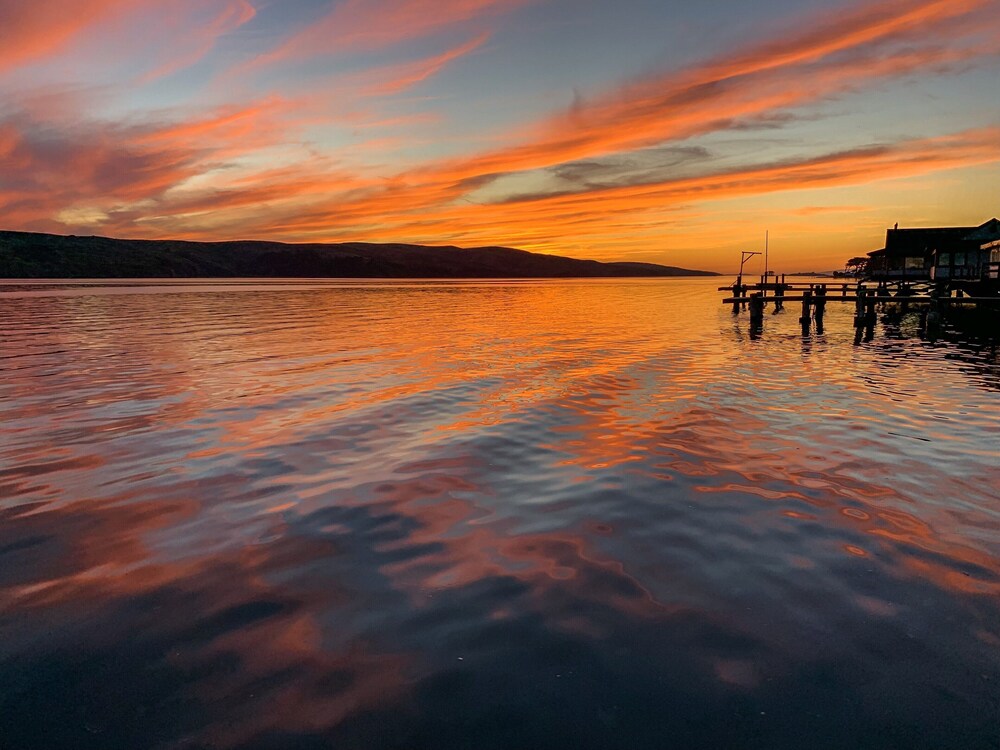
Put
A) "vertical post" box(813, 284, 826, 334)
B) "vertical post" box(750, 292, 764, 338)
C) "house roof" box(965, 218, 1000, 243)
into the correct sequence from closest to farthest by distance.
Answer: "vertical post" box(750, 292, 764, 338) → "vertical post" box(813, 284, 826, 334) → "house roof" box(965, 218, 1000, 243)

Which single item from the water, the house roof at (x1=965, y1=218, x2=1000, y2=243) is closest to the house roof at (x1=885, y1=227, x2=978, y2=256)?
the house roof at (x1=965, y1=218, x2=1000, y2=243)

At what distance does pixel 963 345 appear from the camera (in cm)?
2542

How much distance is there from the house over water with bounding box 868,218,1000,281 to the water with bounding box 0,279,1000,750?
142ft

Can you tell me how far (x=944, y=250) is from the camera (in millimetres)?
50594

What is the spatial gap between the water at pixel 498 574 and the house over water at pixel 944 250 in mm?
43223

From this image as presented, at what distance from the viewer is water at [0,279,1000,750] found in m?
3.57

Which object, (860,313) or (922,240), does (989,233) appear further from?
(860,313)

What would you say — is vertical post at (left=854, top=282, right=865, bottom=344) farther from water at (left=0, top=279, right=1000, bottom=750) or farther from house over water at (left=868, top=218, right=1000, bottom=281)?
house over water at (left=868, top=218, right=1000, bottom=281)

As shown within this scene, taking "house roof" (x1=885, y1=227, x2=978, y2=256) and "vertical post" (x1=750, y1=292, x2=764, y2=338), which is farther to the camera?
"house roof" (x1=885, y1=227, x2=978, y2=256)

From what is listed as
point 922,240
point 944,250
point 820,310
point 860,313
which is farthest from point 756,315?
point 922,240

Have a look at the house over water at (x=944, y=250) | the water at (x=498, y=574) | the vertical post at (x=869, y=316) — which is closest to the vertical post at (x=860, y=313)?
the vertical post at (x=869, y=316)

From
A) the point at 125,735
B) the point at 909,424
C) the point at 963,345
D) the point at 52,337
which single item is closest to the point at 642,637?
the point at 125,735

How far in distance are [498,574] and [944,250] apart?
2431 inches

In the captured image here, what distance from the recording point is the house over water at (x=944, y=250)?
45156 millimetres
